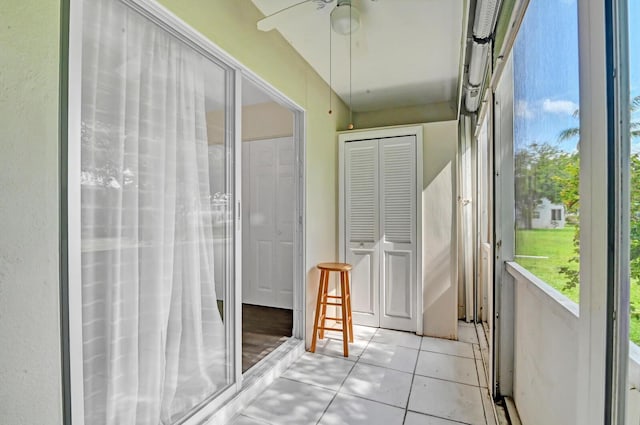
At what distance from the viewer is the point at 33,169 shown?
98 cm

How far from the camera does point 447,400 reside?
2035 mm

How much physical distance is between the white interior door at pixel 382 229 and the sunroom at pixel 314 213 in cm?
2

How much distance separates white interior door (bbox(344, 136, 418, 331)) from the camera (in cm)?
323

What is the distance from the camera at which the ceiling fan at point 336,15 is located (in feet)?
5.88

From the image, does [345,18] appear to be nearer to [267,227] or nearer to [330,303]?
[330,303]

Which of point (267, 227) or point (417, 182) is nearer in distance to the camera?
point (417, 182)

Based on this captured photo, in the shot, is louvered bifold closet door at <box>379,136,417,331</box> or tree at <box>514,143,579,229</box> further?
louvered bifold closet door at <box>379,136,417,331</box>

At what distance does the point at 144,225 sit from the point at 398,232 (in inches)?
99.2

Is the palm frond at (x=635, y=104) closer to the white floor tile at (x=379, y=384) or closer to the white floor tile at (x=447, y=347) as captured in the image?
the white floor tile at (x=379, y=384)

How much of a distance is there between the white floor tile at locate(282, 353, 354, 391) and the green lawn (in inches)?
61.1

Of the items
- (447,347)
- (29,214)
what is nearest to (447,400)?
(447,347)

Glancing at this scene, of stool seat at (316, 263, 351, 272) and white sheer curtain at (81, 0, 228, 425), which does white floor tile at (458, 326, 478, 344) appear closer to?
stool seat at (316, 263, 351, 272)

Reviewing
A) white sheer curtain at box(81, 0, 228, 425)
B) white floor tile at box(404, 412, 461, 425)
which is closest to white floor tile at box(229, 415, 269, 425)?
white sheer curtain at box(81, 0, 228, 425)

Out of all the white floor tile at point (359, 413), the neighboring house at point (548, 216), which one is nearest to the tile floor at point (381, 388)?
the white floor tile at point (359, 413)
